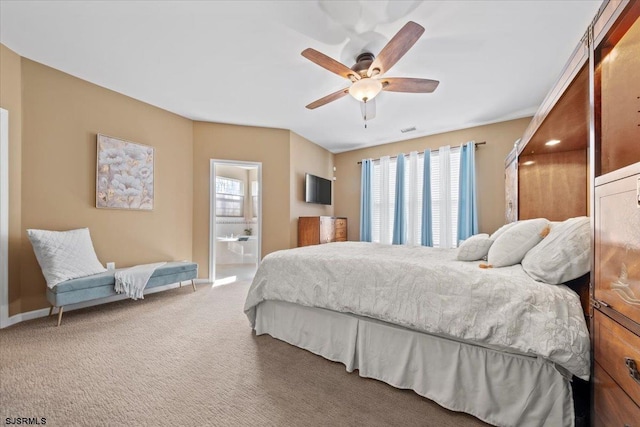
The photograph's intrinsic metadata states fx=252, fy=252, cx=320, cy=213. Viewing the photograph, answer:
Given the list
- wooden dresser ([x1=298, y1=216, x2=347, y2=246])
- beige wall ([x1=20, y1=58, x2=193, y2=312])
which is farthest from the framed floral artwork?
wooden dresser ([x1=298, y1=216, x2=347, y2=246])

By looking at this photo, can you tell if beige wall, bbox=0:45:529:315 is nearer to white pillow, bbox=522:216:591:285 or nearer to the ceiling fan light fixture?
the ceiling fan light fixture

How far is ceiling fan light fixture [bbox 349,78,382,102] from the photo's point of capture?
225 centimetres

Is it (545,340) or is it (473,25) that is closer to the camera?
(545,340)

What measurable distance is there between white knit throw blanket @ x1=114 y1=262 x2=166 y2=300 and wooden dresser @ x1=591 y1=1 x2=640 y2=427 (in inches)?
146

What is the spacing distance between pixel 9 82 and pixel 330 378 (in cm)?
404

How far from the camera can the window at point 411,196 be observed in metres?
4.55

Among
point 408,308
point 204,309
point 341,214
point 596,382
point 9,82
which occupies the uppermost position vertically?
point 9,82

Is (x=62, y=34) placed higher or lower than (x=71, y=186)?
higher

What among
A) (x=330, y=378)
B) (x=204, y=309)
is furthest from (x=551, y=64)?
(x=204, y=309)

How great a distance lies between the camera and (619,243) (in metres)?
0.94

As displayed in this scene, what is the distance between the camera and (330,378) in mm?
1696

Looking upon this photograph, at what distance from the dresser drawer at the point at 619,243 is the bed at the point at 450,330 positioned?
0.81 feet

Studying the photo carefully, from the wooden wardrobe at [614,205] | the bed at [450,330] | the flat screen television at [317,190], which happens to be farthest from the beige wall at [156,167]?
the wooden wardrobe at [614,205]

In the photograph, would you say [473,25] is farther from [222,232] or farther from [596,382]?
[222,232]
